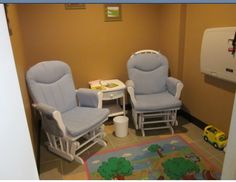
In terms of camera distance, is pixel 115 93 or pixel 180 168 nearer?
pixel 180 168

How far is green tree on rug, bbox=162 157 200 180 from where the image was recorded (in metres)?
1.85

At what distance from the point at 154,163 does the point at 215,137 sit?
759 millimetres

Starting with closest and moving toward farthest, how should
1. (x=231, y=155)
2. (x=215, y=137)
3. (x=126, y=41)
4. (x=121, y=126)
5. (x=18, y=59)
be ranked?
(x=231, y=155) → (x=18, y=59) → (x=215, y=137) → (x=121, y=126) → (x=126, y=41)

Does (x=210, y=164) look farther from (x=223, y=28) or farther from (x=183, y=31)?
(x=183, y=31)

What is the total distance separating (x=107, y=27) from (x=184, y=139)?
1.86m

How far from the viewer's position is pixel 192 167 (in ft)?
6.38

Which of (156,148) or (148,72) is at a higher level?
(148,72)

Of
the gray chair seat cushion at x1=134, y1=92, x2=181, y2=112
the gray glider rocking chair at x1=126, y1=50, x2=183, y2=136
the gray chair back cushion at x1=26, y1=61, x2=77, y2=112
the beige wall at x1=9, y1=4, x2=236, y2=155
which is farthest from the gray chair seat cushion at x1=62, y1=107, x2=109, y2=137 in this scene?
the beige wall at x1=9, y1=4, x2=236, y2=155

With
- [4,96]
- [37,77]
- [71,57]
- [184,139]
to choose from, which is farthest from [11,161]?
[71,57]

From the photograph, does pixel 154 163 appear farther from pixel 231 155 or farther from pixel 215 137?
pixel 231 155

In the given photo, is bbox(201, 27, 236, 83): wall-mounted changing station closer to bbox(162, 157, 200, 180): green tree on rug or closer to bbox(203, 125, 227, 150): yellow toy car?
bbox(203, 125, 227, 150): yellow toy car

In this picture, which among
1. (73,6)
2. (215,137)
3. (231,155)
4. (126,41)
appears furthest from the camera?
(126,41)

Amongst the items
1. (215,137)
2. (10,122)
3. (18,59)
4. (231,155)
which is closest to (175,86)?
(215,137)

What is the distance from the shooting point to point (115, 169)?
1970 mm
